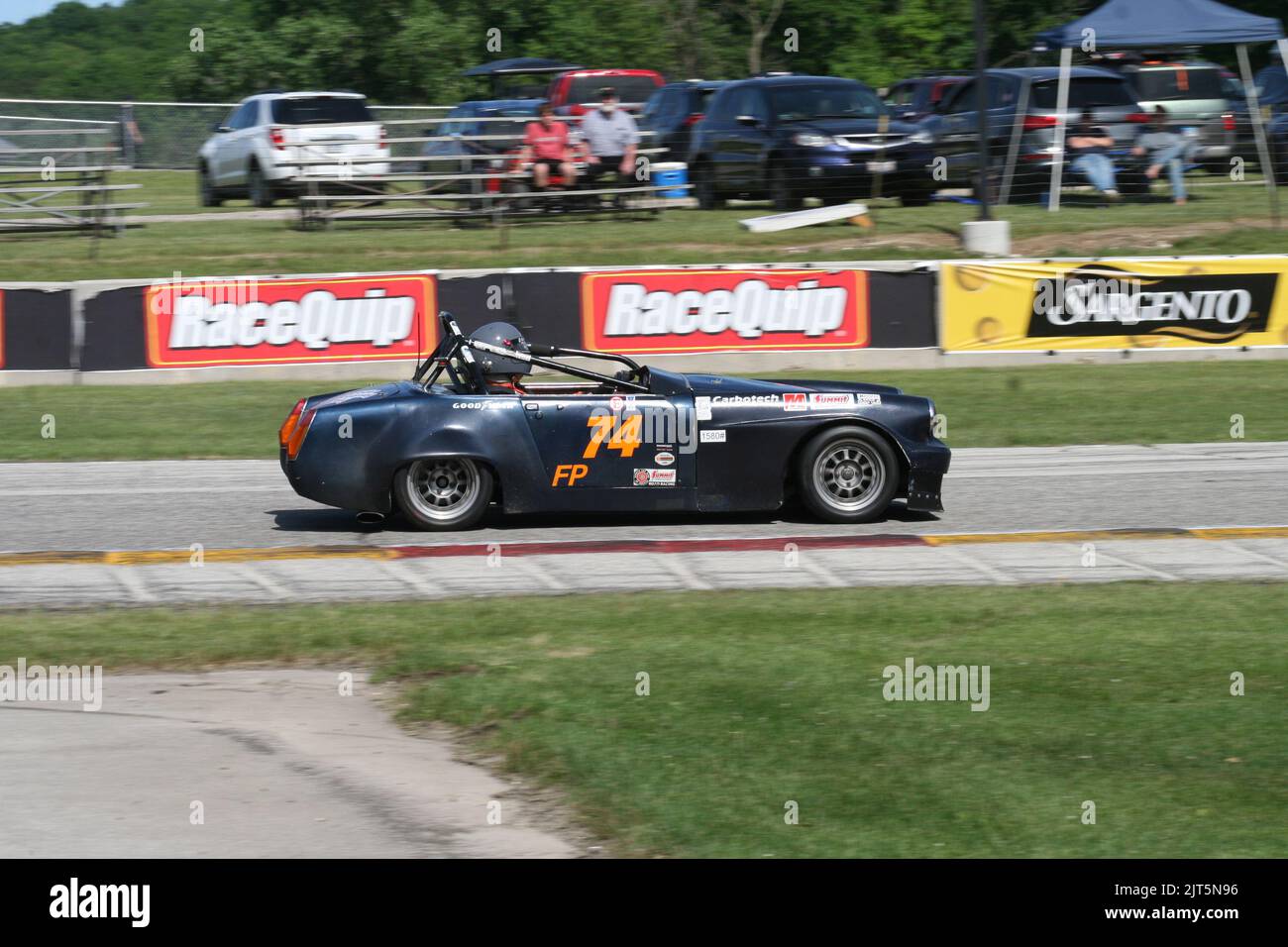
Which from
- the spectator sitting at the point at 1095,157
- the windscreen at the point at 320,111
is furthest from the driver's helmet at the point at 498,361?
the windscreen at the point at 320,111

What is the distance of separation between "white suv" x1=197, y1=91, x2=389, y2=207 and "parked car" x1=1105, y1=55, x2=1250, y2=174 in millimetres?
11870

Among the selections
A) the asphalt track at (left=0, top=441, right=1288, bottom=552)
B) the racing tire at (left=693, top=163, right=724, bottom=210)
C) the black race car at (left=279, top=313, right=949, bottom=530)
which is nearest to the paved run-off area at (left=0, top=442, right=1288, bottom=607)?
the asphalt track at (left=0, top=441, right=1288, bottom=552)

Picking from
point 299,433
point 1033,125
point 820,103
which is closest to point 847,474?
point 299,433

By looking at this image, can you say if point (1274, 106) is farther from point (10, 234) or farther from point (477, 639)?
point (477, 639)

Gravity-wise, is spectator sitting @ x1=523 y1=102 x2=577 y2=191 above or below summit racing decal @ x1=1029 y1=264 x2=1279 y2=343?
above

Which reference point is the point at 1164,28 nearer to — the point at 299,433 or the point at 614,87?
the point at 614,87

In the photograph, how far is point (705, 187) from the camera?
77.1ft

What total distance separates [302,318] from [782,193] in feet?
26.4

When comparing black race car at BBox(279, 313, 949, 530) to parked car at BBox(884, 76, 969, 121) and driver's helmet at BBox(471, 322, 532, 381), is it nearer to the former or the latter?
driver's helmet at BBox(471, 322, 532, 381)

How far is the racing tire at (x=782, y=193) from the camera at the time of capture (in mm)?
22422

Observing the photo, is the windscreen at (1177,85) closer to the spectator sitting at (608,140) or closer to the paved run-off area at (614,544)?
the spectator sitting at (608,140)

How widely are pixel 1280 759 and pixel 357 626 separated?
4.42m

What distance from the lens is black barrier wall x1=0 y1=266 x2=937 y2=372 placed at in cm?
1694

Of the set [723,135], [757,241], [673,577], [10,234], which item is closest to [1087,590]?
[673,577]
